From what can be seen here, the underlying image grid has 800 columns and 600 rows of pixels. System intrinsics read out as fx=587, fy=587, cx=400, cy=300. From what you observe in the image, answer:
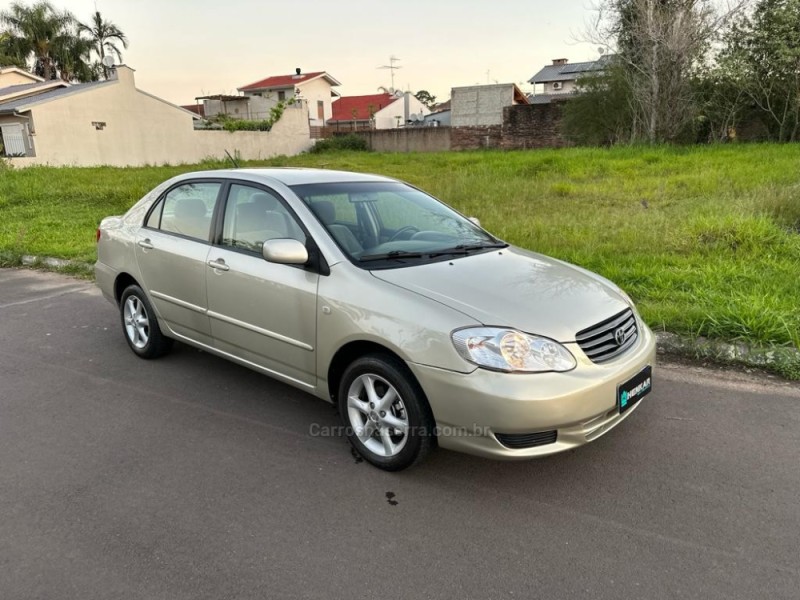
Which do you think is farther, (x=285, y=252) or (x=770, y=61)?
(x=770, y=61)

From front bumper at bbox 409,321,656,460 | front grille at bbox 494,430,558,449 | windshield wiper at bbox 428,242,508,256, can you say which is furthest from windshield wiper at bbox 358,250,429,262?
front grille at bbox 494,430,558,449

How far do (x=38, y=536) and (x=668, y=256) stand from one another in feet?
20.4

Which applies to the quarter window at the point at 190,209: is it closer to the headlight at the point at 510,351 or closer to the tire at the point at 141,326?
the tire at the point at 141,326

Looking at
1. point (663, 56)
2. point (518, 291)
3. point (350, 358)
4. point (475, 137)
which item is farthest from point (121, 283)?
point (475, 137)

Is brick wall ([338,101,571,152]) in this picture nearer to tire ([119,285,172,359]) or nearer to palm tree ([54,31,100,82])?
tire ([119,285,172,359])

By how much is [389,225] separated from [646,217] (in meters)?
5.77

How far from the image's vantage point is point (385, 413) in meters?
3.09

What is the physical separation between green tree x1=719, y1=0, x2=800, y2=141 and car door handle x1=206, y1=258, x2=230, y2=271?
64.6ft

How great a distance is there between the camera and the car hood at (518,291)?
113 inches

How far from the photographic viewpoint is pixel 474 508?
2.83 metres

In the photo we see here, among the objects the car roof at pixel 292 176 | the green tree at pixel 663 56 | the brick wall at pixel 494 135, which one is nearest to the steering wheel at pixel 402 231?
the car roof at pixel 292 176

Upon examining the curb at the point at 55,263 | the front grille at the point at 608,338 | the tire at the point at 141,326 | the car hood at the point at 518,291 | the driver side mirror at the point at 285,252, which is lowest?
the curb at the point at 55,263

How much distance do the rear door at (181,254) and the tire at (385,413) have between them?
1.39m

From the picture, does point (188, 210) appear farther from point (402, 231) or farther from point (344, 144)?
point (344, 144)
